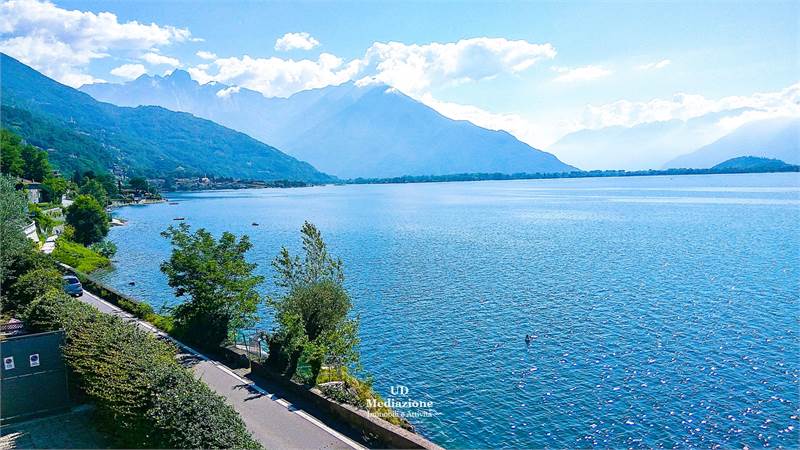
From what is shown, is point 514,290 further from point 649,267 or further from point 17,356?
point 17,356

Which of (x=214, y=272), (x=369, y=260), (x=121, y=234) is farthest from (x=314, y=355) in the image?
(x=121, y=234)

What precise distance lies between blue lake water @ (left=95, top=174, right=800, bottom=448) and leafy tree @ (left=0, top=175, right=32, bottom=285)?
467 inches

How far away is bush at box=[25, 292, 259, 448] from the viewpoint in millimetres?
12789

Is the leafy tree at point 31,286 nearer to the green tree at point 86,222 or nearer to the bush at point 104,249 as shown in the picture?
the bush at point 104,249

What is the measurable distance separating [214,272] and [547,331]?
880 inches

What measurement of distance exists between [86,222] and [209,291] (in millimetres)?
63259

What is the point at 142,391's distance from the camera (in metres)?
14.1

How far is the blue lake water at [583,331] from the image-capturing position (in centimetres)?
2392

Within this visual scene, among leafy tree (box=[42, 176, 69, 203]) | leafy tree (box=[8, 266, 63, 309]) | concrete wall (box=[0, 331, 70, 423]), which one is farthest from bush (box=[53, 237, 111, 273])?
concrete wall (box=[0, 331, 70, 423])

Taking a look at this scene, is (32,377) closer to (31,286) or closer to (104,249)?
(31,286)

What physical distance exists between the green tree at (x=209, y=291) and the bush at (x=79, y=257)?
1475 inches

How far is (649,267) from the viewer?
56.0 meters

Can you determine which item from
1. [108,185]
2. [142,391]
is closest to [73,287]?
[142,391]

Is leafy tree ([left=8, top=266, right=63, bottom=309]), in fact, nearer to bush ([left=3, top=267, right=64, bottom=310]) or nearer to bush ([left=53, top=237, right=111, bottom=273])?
bush ([left=3, top=267, right=64, bottom=310])
